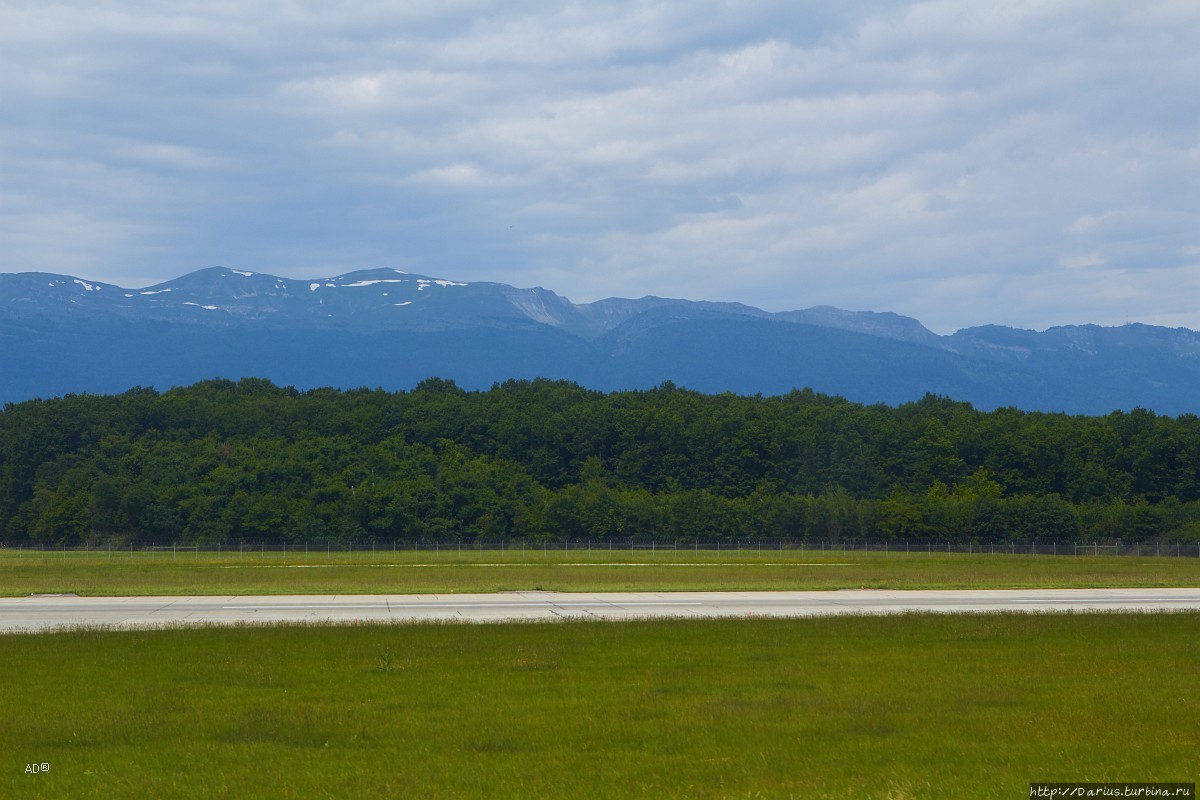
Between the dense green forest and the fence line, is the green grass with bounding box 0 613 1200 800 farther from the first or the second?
the dense green forest

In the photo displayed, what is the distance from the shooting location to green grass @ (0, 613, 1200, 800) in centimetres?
1422

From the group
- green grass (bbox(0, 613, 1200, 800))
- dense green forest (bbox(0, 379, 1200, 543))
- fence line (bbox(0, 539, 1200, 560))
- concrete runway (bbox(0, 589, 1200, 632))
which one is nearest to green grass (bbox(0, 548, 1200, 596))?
fence line (bbox(0, 539, 1200, 560))

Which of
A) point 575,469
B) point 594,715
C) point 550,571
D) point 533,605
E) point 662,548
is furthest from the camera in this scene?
point 575,469

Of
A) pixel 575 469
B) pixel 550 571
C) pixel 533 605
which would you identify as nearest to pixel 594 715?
pixel 533 605

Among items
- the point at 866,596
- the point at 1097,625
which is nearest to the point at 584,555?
the point at 866,596

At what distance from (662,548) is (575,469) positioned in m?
47.9

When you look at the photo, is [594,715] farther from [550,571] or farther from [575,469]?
[575,469]

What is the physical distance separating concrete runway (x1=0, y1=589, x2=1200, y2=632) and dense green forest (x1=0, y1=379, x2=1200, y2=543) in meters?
69.6

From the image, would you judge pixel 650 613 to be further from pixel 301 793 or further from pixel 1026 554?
pixel 1026 554

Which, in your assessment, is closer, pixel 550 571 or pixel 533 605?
pixel 533 605

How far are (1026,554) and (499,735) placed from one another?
3582 inches

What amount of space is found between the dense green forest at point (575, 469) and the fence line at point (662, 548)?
768 cm

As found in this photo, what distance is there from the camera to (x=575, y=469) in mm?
154000

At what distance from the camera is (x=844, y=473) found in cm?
14312
